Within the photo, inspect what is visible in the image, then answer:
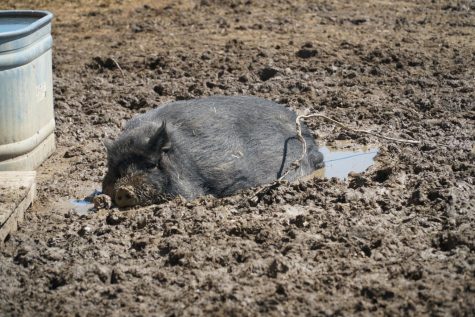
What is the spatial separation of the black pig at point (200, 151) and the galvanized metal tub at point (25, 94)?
30.5 inches

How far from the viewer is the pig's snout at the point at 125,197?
6199mm

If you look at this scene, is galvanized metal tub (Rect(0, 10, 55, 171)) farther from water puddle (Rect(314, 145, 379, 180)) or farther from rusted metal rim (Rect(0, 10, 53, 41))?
water puddle (Rect(314, 145, 379, 180))

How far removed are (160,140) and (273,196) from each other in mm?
870

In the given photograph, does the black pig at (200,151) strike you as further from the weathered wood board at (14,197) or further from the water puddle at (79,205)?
the weathered wood board at (14,197)

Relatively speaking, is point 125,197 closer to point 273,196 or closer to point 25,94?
point 273,196

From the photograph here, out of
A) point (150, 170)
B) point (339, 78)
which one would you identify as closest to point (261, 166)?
point (150, 170)

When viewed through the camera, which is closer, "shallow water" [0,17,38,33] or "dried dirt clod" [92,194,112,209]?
"dried dirt clod" [92,194,112,209]

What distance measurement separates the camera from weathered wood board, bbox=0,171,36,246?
221 inches

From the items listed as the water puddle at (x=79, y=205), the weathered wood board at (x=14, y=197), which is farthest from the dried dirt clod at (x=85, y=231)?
the water puddle at (x=79, y=205)

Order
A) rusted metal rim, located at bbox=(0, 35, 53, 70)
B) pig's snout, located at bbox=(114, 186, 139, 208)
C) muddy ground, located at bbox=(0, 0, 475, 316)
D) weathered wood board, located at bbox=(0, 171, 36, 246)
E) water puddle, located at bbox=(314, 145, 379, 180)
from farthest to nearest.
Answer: water puddle, located at bbox=(314, 145, 379, 180)
rusted metal rim, located at bbox=(0, 35, 53, 70)
pig's snout, located at bbox=(114, 186, 139, 208)
weathered wood board, located at bbox=(0, 171, 36, 246)
muddy ground, located at bbox=(0, 0, 475, 316)

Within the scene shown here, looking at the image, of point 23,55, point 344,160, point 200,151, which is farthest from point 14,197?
point 344,160

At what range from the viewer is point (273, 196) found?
20.3 ft

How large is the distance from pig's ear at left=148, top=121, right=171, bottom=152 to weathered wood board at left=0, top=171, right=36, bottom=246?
86 centimetres

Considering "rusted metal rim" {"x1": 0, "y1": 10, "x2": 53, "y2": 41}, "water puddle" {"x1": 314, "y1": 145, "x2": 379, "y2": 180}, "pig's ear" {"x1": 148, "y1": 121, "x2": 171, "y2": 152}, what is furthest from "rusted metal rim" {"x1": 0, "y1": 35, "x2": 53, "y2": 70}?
"water puddle" {"x1": 314, "y1": 145, "x2": 379, "y2": 180}
